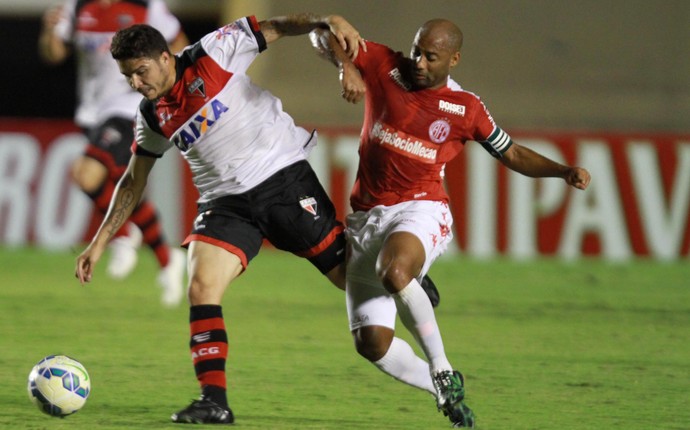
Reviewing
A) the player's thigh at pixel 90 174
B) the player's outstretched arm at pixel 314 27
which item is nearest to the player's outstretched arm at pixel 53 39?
the player's thigh at pixel 90 174

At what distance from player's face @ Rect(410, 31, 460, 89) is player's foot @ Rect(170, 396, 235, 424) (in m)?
1.77

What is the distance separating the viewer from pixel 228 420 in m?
5.38

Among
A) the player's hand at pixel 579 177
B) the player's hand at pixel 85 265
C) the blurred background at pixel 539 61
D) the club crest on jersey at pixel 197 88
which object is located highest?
the blurred background at pixel 539 61

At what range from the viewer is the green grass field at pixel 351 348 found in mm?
5785

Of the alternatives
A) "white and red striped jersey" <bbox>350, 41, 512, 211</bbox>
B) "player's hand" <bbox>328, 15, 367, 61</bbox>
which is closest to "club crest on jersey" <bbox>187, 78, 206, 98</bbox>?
"player's hand" <bbox>328, 15, 367, 61</bbox>

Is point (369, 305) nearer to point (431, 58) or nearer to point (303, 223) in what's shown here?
point (303, 223)

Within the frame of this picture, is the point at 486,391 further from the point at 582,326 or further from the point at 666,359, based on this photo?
the point at 582,326

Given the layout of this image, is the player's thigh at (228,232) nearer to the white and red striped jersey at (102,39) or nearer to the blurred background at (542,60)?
the white and red striped jersey at (102,39)

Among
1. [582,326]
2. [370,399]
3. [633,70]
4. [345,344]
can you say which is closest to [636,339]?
[582,326]

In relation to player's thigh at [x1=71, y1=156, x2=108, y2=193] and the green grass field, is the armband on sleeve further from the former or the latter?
player's thigh at [x1=71, y1=156, x2=108, y2=193]

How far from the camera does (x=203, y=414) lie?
17.5 feet

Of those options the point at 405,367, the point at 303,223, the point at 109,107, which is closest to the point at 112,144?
the point at 109,107

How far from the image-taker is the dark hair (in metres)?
5.43

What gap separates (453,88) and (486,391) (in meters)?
1.57
